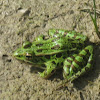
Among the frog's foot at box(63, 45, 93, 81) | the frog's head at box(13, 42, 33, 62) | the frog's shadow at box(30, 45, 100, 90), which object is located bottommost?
the frog's shadow at box(30, 45, 100, 90)

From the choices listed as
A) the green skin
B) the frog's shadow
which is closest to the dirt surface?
the frog's shadow

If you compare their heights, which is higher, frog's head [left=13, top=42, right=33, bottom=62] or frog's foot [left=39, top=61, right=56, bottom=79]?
frog's head [left=13, top=42, right=33, bottom=62]

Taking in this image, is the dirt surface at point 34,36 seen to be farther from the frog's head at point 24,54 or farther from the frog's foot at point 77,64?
the frog's head at point 24,54

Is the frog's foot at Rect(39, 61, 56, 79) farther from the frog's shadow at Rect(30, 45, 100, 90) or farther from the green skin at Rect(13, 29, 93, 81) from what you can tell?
the frog's shadow at Rect(30, 45, 100, 90)

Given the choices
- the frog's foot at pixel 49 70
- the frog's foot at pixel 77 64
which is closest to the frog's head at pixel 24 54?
the frog's foot at pixel 49 70

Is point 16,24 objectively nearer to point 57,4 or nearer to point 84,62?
point 57,4

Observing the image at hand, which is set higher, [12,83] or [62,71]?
[62,71]

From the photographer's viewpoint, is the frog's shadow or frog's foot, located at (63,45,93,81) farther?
the frog's shadow

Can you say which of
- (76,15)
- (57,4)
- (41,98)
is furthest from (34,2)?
(41,98)
